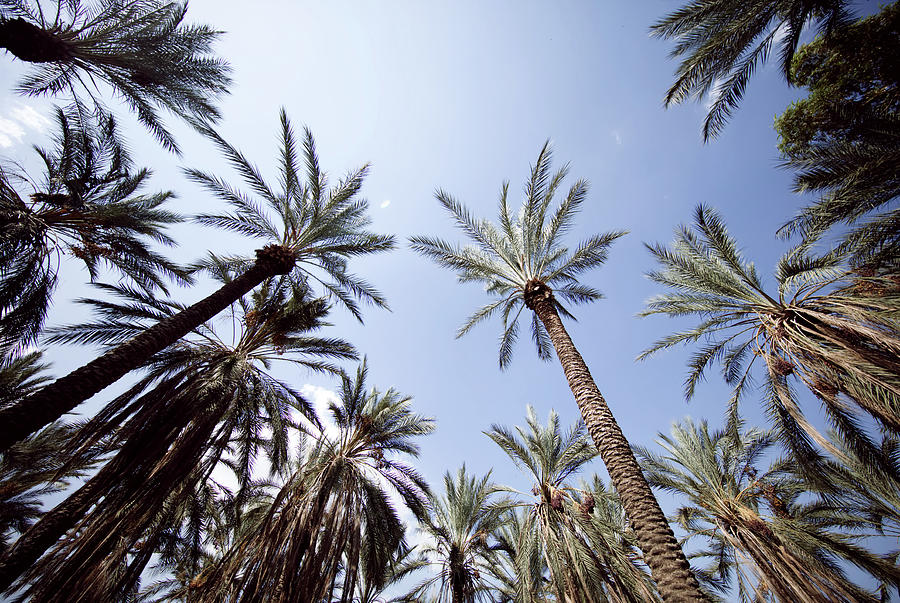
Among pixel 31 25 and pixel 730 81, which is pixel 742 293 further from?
pixel 31 25

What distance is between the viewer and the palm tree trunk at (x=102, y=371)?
3939mm

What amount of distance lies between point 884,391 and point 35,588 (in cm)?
1043

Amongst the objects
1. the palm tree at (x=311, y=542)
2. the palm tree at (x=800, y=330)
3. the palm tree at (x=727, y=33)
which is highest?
the palm tree at (x=727, y=33)

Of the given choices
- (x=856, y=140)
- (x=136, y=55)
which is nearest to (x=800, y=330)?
(x=856, y=140)

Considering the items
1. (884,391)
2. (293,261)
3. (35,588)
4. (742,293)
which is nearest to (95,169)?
(293,261)

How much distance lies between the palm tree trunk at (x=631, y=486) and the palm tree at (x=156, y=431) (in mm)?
5600

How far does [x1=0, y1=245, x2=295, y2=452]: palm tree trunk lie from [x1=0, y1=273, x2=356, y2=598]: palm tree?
369mm

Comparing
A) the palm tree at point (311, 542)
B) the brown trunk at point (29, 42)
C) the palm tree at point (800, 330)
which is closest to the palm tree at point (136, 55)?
the brown trunk at point (29, 42)

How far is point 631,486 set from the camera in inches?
211

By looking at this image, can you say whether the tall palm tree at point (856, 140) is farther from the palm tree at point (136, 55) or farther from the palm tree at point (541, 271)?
the palm tree at point (136, 55)

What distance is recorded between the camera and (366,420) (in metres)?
9.73

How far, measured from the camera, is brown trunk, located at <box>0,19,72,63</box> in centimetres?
519

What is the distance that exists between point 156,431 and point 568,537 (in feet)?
23.5

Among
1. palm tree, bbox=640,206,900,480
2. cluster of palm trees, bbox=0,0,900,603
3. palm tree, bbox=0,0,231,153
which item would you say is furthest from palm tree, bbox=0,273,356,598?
palm tree, bbox=640,206,900,480
